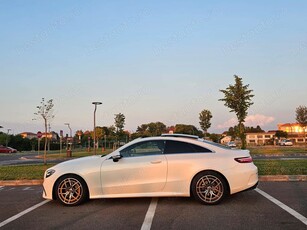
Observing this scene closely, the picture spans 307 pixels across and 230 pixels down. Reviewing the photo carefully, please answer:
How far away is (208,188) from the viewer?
7.20 meters

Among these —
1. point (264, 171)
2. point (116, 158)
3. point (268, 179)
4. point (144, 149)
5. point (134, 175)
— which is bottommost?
point (268, 179)

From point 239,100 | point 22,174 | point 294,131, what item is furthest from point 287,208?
point 294,131

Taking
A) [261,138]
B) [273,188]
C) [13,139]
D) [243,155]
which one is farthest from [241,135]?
[261,138]

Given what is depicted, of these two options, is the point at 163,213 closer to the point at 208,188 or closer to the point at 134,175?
the point at 134,175

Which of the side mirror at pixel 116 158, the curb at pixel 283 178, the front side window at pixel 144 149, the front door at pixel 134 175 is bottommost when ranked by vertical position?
the curb at pixel 283 178

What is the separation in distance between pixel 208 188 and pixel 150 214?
1.41 metres

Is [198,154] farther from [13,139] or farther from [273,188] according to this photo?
[13,139]

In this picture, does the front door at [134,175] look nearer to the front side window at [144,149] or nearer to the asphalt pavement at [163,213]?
the front side window at [144,149]

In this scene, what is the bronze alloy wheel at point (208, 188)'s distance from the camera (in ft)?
23.6

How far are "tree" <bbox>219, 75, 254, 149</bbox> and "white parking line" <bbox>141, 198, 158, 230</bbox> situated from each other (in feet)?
85.3

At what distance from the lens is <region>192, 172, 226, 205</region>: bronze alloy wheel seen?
718cm

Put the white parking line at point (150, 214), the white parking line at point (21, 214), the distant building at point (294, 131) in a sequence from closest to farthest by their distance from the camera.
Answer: the white parking line at point (150, 214), the white parking line at point (21, 214), the distant building at point (294, 131)

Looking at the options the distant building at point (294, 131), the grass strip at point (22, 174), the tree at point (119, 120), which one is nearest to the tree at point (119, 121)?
the tree at point (119, 120)

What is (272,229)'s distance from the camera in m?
5.36
